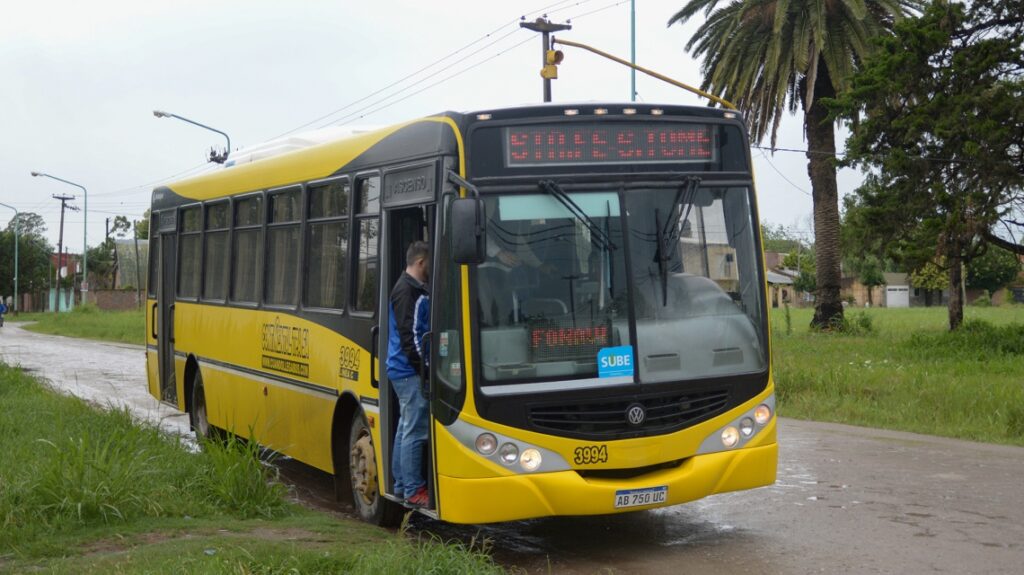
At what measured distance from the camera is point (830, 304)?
106ft

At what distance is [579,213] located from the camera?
311 inches

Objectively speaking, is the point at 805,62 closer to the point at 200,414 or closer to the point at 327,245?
the point at 200,414

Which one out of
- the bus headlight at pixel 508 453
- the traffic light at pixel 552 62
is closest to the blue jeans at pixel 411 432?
the bus headlight at pixel 508 453

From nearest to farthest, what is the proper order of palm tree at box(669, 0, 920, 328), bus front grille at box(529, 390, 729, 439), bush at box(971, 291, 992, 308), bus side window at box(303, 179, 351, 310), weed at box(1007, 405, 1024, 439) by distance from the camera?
bus front grille at box(529, 390, 729, 439), bus side window at box(303, 179, 351, 310), weed at box(1007, 405, 1024, 439), palm tree at box(669, 0, 920, 328), bush at box(971, 291, 992, 308)

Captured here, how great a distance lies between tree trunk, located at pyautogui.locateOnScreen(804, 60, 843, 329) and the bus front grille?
2371 centimetres

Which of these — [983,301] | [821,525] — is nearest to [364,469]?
[821,525]

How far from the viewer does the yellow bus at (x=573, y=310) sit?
7652 millimetres

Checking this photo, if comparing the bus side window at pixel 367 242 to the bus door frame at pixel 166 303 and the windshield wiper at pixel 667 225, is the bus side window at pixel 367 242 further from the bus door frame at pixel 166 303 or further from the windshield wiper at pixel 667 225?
the bus door frame at pixel 166 303

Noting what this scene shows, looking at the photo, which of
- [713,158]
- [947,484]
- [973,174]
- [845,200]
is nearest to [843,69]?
[973,174]

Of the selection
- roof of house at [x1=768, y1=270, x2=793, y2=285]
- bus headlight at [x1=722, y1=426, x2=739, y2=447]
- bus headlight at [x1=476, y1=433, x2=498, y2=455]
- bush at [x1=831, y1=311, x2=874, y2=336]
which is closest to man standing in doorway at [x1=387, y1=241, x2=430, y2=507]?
bus headlight at [x1=476, y1=433, x2=498, y2=455]

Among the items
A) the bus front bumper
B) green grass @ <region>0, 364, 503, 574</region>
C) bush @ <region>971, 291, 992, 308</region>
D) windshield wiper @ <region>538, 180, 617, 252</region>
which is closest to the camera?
green grass @ <region>0, 364, 503, 574</region>

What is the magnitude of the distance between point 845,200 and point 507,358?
35.3 meters

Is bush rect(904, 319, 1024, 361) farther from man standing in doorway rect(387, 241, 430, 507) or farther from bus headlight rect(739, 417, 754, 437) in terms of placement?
man standing in doorway rect(387, 241, 430, 507)

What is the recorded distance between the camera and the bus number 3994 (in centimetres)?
767
